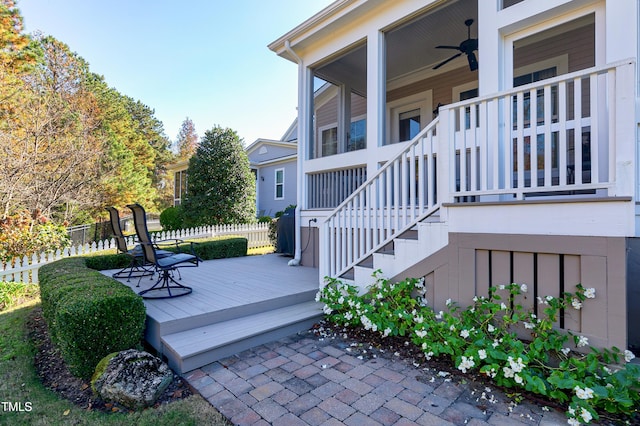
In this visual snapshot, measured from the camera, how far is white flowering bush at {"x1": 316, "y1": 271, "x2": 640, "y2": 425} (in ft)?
6.52

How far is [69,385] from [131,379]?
29.8 inches

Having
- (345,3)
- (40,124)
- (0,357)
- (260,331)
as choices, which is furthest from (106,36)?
(260,331)

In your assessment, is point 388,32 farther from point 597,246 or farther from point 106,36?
point 106,36

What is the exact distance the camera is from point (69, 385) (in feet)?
8.30

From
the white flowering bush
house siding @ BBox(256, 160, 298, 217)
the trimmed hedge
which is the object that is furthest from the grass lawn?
house siding @ BBox(256, 160, 298, 217)

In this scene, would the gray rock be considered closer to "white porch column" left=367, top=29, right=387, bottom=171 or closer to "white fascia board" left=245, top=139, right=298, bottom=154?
"white porch column" left=367, top=29, right=387, bottom=171

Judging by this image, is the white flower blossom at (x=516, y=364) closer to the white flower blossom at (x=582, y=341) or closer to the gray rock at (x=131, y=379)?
the white flower blossom at (x=582, y=341)

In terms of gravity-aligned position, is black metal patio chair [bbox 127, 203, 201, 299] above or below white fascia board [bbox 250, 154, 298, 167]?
below

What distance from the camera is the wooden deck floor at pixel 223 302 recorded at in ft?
9.75

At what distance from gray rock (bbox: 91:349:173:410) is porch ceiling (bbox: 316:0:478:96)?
553 centimetres

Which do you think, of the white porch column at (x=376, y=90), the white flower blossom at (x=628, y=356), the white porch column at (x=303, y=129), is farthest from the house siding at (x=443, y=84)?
the white flower blossom at (x=628, y=356)

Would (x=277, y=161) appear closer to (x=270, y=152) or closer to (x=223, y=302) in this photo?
(x=270, y=152)

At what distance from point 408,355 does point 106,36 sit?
13597mm

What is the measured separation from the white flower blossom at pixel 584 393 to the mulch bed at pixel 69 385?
258cm
